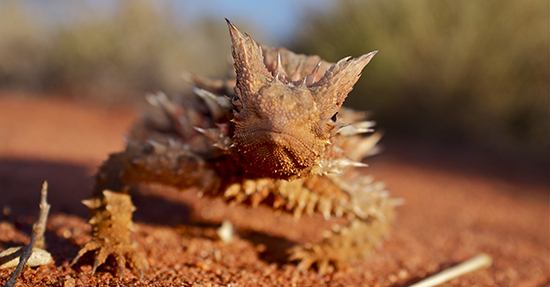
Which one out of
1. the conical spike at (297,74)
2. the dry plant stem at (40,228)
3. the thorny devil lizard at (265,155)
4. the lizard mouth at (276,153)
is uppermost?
the conical spike at (297,74)

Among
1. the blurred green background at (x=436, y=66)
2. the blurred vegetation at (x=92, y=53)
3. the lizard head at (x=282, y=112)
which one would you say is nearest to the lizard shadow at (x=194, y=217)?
the lizard head at (x=282, y=112)

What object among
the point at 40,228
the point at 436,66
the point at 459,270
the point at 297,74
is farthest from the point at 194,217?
the point at 436,66

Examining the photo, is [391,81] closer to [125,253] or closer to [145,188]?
[145,188]

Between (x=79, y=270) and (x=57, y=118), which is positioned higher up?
(x=57, y=118)

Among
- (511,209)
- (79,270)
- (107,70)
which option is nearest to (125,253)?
(79,270)

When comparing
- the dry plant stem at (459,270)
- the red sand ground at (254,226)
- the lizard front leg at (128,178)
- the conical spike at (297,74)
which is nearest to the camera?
the conical spike at (297,74)

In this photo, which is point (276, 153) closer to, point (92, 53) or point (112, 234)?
point (112, 234)

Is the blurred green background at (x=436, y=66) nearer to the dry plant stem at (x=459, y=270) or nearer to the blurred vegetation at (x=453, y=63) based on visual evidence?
the blurred vegetation at (x=453, y=63)
